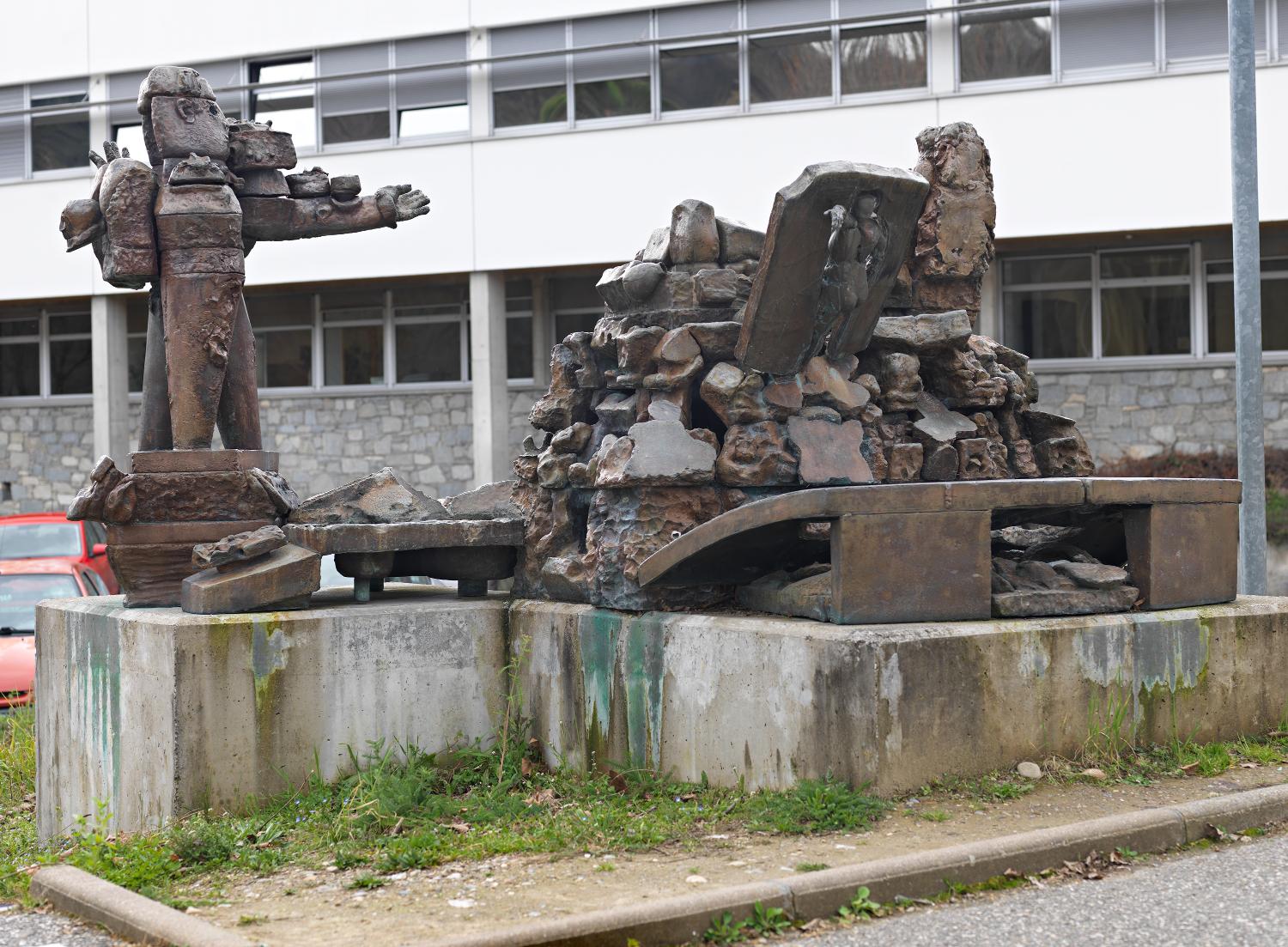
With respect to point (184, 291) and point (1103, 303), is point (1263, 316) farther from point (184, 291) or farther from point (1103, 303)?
point (184, 291)

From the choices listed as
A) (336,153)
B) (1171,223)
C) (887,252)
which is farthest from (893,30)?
(887,252)

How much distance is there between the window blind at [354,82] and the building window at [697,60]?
420 centimetres

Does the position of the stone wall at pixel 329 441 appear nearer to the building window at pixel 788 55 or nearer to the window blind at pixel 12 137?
the window blind at pixel 12 137

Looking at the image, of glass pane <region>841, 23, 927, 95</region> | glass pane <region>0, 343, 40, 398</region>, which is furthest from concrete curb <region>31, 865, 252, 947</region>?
glass pane <region>0, 343, 40, 398</region>

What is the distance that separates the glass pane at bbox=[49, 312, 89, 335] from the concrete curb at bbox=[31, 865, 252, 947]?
2334cm

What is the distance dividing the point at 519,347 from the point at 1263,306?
1097cm

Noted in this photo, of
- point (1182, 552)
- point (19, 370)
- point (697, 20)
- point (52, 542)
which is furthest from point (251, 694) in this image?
point (19, 370)

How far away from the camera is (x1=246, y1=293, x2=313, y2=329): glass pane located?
25812mm

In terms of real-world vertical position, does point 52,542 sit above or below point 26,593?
above

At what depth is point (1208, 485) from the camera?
262 inches

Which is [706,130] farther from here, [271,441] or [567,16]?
[271,441]

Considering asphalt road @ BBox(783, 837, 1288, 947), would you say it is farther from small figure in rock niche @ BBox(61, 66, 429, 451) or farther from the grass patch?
small figure in rock niche @ BBox(61, 66, 429, 451)

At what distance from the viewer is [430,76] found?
2220 centimetres

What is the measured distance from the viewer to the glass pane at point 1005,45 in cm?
1967
